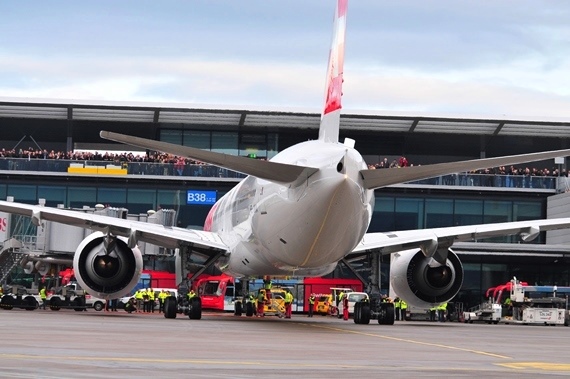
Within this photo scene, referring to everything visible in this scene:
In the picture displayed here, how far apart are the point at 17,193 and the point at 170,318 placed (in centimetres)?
3802

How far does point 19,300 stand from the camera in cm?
4756

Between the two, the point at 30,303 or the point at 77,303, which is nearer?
the point at 30,303

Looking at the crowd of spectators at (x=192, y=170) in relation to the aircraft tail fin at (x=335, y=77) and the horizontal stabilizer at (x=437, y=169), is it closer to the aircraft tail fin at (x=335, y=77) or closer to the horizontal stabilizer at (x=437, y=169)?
the aircraft tail fin at (x=335, y=77)

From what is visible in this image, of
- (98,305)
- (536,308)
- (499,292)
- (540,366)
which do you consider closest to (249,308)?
(98,305)

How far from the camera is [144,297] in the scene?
2156 inches

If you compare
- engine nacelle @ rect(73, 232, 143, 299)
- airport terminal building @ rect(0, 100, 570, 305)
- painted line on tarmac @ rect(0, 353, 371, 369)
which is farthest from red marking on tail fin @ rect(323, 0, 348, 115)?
airport terminal building @ rect(0, 100, 570, 305)

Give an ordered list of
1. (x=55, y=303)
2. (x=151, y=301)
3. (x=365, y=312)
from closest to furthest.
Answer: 1. (x=365, y=312)
2. (x=55, y=303)
3. (x=151, y=301)

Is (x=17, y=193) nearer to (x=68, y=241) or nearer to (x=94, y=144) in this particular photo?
(x=94, y=144)

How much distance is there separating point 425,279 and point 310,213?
30.4ft

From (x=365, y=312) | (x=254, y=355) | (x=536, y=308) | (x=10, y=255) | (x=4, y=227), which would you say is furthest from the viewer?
(x=536, y=308)

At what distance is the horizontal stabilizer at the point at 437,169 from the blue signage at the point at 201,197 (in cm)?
4525

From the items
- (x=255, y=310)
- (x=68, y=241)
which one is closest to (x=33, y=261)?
(x=68, y=241)

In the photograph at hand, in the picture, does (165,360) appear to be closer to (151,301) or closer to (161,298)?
(151,301)

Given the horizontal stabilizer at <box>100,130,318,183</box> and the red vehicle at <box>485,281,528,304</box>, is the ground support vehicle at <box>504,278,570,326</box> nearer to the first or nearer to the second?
the red vehicle at <box>485,281,528,304</box>
